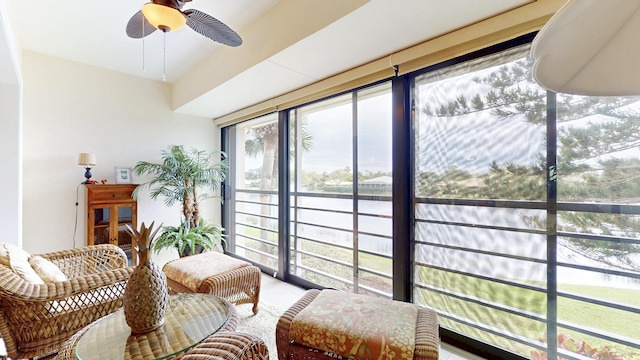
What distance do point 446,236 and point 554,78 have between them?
159cm

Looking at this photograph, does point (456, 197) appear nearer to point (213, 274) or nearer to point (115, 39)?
point (213, 274)

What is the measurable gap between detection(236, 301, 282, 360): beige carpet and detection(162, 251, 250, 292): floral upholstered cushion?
45cm

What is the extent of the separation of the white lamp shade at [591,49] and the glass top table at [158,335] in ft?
4.85

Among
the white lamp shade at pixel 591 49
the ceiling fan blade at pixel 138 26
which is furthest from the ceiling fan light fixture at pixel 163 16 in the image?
the white lamp shade at pixel 591 49

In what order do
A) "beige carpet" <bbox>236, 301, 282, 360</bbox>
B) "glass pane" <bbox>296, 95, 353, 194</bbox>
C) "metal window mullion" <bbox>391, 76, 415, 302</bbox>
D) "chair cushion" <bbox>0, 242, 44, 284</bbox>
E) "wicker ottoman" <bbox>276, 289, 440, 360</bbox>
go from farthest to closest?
1. "glass pane" <bbox>296, 95, 353, 194</bbox>
2. "metal window mullion" <bbox>391, 76, 415, 302</bbox>
3. "beige carpet" <bbox>236, 301, 282, 360</bbox>
4. "chair cushion" <bbox>0, 242, 44, 284</bbox>
5. "wicker ottoman" <bbox>276, 289, 440, 360</bbox>

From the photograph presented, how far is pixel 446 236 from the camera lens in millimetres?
1967

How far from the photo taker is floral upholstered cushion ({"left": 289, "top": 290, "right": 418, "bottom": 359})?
1.21m

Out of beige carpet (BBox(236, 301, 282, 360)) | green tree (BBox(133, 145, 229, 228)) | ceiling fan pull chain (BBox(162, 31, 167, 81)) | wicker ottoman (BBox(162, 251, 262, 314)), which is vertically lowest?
beige carpet (BBox(236, 301, 282, 360))

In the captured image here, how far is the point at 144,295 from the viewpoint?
1.15 meters

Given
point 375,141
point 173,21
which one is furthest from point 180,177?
point 375,141

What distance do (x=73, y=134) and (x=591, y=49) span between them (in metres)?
4.38

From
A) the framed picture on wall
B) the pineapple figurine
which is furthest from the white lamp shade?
the framed picture on wall

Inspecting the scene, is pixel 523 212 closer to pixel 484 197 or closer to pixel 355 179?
pixel 484 197

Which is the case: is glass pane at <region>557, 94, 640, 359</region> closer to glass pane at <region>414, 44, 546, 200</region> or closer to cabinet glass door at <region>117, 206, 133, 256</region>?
glass pane at <region>414, 44, 546, 200</region>
